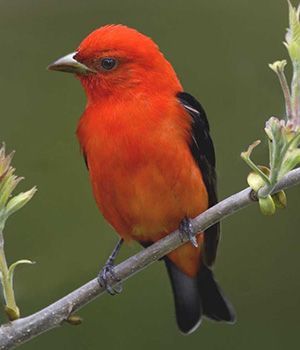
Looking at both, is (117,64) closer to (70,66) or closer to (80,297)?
(70,66)

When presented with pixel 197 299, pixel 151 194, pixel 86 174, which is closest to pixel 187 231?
pixel 151 194

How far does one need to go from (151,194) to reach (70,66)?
2.02 feet

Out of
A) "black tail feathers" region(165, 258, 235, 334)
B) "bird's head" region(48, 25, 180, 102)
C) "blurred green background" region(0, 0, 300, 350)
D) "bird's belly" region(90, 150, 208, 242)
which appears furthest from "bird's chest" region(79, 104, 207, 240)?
"blurred green background" region(0, 0, 300, 350)

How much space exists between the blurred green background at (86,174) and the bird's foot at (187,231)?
5.49 ft

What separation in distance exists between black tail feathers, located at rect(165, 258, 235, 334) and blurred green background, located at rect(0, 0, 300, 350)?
2.87ft

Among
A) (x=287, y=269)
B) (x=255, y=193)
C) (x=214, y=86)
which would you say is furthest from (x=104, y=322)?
(x=255, y=193)

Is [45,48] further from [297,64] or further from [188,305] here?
[297,64]

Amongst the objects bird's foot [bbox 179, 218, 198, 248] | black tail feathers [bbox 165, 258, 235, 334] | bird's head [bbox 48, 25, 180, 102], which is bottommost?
black tail feathers [bbox 165, 258, 235, 334]

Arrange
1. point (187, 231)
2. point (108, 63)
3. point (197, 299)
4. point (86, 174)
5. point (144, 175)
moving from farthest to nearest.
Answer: point (86, 174)
point (197, 299)
point (108, 63)
point (144, 175)
point (187, 231)

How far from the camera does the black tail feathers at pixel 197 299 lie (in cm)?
481

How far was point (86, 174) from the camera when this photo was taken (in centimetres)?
601

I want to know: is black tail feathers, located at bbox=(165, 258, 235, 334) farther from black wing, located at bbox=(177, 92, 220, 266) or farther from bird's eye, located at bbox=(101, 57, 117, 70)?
bird's eye, located at bbox=(101, 57, 117, 70)

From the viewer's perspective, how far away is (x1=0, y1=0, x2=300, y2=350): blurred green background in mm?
5914

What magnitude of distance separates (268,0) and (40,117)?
1483mm
